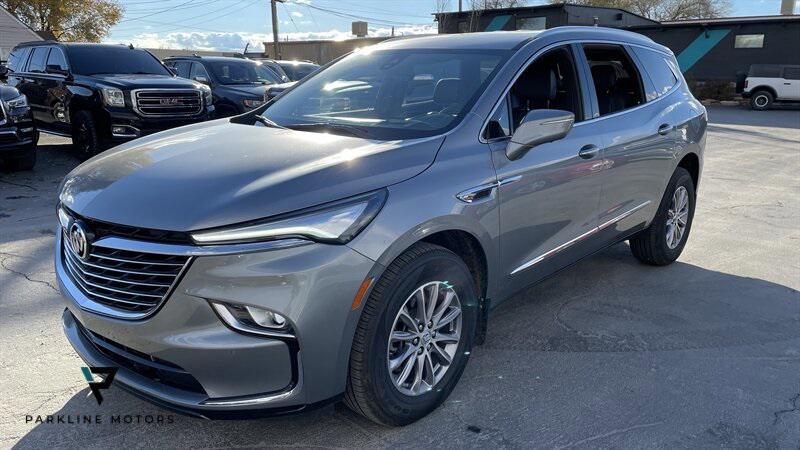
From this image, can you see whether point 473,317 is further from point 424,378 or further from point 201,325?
point 201,325

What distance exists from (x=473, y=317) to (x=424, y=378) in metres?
0.42

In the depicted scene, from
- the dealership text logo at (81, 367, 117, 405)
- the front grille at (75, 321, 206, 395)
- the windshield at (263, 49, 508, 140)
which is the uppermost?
the windshield at (263, 49, 508, 140)

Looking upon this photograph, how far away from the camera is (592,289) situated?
15.8ft

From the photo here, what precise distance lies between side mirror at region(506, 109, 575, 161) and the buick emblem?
80.7 inches

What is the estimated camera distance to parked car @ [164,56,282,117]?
11.4 m

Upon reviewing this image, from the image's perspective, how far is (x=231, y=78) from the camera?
12.3 meters

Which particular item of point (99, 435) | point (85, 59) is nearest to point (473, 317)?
point (99, 435)

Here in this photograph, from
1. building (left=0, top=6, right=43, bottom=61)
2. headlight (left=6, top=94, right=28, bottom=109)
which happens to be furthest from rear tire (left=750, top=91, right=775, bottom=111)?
building (left=0, top=6, right=43, bottom=61)

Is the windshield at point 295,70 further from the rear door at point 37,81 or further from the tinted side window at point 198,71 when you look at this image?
the rear door at point 37,81

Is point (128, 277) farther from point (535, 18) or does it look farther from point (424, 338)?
point (535, 18)

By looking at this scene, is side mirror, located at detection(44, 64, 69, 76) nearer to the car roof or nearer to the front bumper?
the car roof

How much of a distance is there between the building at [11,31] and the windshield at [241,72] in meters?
33.4

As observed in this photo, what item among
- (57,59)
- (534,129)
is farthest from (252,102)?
(534,129)

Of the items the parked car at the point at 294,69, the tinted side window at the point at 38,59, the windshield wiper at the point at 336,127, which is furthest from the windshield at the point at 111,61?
the windshield wiper at the point at 336,127
